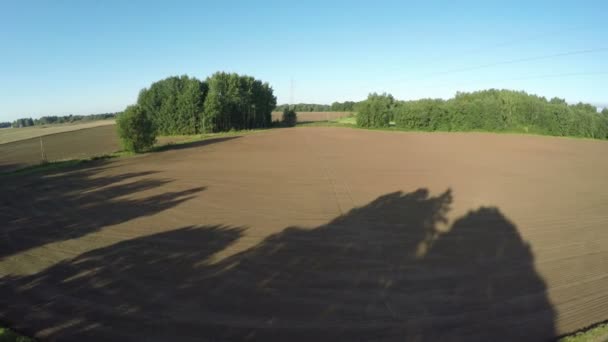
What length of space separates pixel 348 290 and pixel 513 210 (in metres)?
8.62

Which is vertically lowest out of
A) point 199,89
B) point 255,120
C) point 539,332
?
point 539,332

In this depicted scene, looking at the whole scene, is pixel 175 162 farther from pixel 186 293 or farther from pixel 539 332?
pixel 539 332

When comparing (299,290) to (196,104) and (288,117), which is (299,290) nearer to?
(196,104)

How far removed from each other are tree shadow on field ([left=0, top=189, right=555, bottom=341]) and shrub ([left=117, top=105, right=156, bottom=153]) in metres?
23.5

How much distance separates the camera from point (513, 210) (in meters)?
11.6

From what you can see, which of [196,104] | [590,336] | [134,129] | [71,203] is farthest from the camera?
[196,104]

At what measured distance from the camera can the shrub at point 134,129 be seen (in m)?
29.2

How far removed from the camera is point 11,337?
505 centimetres

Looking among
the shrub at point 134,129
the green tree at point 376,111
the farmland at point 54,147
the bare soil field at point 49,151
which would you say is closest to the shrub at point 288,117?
the green tree at point 376,111

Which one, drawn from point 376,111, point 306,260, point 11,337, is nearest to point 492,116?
point 376,111

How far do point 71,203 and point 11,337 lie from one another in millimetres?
9859

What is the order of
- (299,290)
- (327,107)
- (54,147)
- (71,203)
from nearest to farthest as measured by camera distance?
1. (299,290)
2. (71,203)
3. (54,147)
4. (327,107)

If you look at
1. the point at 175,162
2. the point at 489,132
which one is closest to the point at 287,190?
the point at 175,162

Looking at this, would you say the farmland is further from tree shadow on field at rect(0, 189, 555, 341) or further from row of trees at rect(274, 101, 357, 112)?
row of trees at rect(274, 101, 357, 112)
